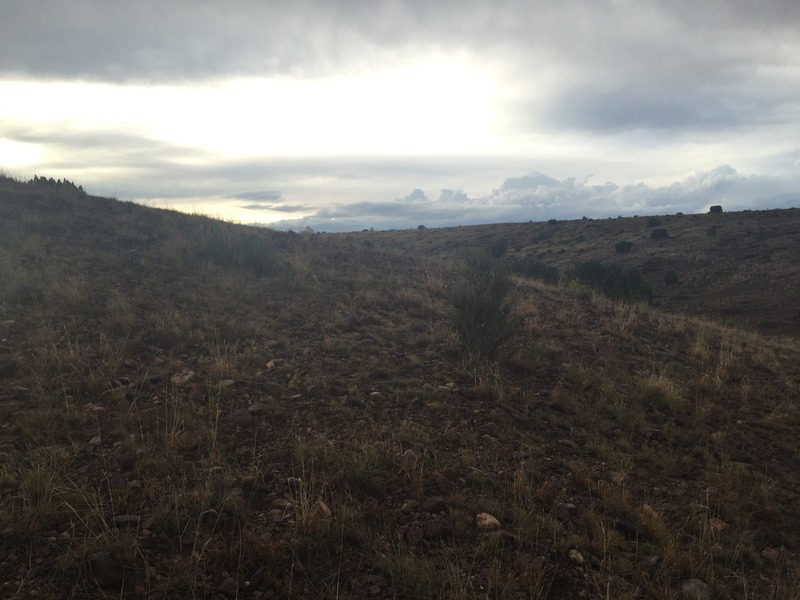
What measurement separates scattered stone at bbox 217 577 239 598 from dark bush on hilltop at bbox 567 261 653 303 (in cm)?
1936

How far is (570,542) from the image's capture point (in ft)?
11.8

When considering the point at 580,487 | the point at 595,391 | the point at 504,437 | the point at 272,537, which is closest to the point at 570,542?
the point at 580,487

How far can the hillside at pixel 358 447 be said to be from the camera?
3.21 metres

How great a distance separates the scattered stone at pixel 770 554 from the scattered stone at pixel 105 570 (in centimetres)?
463

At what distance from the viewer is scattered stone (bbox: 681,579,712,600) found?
3209 mm

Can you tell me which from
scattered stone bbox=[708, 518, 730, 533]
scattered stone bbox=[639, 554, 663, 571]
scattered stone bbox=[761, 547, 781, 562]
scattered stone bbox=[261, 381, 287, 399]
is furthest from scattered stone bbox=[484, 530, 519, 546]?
scattered stone bbox=[261, 381, 287, 399]

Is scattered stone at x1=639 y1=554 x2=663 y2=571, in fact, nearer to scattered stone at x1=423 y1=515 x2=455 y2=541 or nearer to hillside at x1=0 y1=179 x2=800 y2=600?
hillside at x1=0 y1=179 x2=800 y2=600

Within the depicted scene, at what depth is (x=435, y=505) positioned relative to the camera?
156 inches

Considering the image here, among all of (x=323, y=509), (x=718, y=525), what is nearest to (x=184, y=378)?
(x=323, y=509)

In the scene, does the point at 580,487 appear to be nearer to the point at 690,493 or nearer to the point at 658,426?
the point at 690,493

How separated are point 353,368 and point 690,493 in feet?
14.3

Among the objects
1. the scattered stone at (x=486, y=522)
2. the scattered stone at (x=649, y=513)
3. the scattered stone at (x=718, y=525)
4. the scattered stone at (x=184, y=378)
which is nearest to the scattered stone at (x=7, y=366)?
the scattered stone at (x=184, y=378)

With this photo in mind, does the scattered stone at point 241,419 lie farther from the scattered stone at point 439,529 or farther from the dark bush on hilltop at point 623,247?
the dark bush on hilltop at point 623,247

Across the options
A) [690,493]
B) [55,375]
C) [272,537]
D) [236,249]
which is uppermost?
[236,249]
